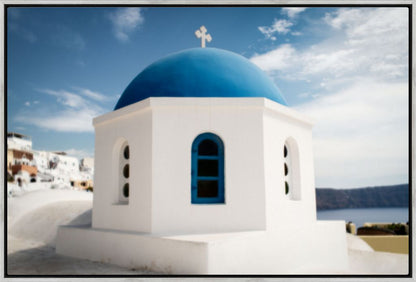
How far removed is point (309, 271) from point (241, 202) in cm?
176

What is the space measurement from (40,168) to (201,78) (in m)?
29.8

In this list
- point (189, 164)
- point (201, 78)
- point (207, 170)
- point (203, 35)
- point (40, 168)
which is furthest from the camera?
point (40, 168)

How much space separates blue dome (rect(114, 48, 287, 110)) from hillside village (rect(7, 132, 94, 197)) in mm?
12936

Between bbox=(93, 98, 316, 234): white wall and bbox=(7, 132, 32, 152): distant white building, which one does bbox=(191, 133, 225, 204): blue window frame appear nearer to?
bbox=(93, 98, 316, 234): white wall

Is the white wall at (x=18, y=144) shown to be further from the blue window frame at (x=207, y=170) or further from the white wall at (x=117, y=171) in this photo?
the blue window frame at (x=207, y=170)

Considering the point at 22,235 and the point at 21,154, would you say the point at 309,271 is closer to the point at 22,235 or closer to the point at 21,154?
the point at 22,235

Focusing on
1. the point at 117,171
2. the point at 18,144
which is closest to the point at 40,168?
the point at 18,144

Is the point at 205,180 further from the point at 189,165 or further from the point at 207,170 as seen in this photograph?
the point at 189,165

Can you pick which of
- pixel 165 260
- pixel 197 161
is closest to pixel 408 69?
pixel 197 161

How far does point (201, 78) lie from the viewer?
21.8 feet

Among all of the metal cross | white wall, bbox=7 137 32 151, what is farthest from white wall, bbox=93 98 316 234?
white wall, bbox=7 137 32 151

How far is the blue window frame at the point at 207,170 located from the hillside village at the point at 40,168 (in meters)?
13.8

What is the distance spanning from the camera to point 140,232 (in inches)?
243

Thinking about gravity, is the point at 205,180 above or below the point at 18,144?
below
